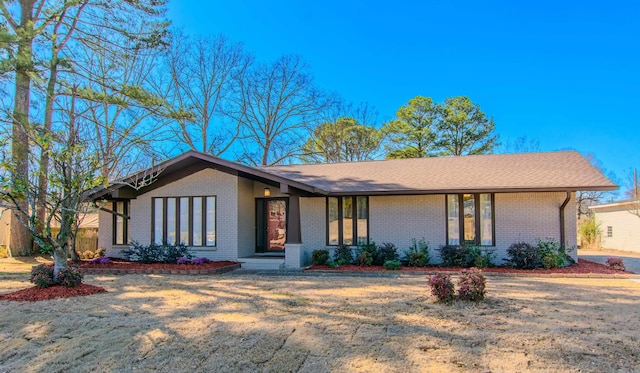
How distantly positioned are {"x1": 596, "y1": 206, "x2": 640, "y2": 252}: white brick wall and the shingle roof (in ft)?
27.1

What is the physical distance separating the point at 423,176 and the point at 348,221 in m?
2.85

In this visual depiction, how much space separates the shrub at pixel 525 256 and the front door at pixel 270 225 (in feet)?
23.5

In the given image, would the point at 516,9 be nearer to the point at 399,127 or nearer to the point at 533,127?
the point at 399,127

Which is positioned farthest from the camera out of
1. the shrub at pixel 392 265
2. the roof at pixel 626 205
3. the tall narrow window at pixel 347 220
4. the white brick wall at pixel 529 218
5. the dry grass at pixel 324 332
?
the roof at pixel 626 205

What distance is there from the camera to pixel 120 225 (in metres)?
14.5

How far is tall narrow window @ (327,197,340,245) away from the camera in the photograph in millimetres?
13094

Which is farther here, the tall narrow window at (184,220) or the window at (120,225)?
the window at (120,225)

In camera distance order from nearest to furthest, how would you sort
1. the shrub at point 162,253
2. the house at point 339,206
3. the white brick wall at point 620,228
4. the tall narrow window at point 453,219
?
the house at point 339,206
the tall narrow window at point 453,219
the shrub at point 162,253
the white brick wall at point 620,228

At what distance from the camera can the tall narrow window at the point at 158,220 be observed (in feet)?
44.3

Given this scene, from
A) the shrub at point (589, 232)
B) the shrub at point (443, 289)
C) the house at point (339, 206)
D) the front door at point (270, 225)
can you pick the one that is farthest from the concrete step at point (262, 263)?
the shrub at point (589, 232)

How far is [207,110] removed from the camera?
1087 inches

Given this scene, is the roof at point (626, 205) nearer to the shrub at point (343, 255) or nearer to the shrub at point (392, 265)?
the shrub at point (392, 265)

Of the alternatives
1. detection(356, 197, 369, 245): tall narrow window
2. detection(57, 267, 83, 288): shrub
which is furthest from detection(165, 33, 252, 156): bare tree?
detection(57, 267, 83, 288): shrub

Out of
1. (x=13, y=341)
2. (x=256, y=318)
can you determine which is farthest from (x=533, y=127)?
(x=13, y=341)
